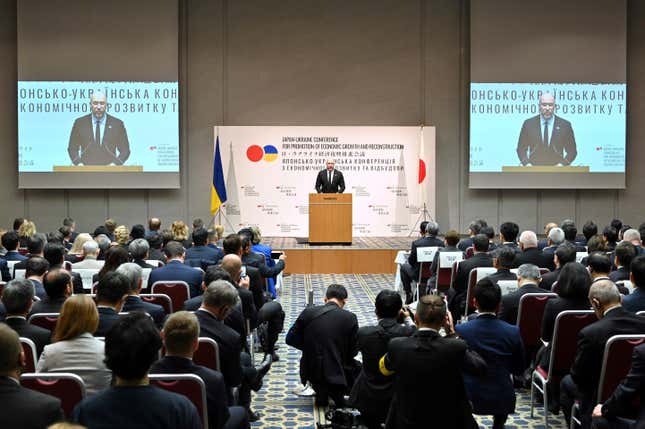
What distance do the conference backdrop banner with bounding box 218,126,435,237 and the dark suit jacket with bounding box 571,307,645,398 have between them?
10617 millimetres

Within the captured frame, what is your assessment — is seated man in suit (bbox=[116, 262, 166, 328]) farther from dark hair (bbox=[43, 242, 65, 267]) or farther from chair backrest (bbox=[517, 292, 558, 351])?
chair backrest (bbox=[517, 292, 558, 351])

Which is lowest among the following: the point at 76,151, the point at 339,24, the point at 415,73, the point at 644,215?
the point at 644,215

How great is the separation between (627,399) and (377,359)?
1.35 meters

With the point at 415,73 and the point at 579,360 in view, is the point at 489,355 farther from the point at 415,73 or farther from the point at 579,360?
the point at 415,73

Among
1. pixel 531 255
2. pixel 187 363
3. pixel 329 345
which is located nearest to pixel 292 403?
pixel 329 345

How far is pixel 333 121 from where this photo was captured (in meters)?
14.8

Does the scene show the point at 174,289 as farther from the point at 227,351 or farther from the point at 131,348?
the point at 131,348

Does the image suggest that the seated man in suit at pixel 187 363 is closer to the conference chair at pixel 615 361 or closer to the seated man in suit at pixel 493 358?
the seated man in suit at pixel 493 358

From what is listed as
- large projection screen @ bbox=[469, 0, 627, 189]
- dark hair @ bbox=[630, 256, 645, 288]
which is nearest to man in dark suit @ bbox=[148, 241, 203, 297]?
dark hair @ bbox=[630, 256, 645, 288]

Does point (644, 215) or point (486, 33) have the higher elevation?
point (486, 33)

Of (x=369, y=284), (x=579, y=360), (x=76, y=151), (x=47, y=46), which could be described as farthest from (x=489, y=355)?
(x=47, y=46)

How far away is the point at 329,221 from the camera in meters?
11.9

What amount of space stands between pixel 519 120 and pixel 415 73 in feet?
7.92

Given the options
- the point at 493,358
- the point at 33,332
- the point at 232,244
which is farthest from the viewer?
the point at 232,244
